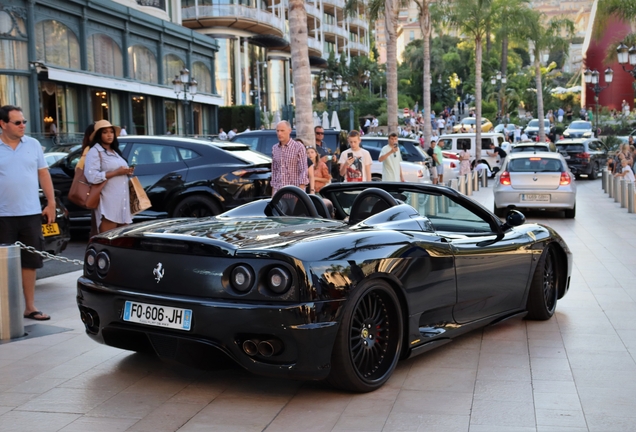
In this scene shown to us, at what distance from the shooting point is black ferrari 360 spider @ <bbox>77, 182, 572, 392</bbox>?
4.62 m

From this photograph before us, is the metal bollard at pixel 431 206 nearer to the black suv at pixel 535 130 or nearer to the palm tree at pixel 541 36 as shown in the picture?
the palm tree at pixel 541 36

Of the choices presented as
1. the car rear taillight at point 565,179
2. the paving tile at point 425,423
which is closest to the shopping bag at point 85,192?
the paving tile at point 425,423

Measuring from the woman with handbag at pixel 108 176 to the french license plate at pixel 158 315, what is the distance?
3.49 m

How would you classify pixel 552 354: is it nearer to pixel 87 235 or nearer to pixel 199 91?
pixel 87 235

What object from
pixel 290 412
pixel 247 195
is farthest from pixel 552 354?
pixel 247 195

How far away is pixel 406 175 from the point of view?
2180 cm

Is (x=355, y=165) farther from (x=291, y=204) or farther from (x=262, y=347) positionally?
(x=262, y=347)

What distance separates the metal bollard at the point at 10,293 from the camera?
6465 mm

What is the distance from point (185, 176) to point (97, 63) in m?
25.7

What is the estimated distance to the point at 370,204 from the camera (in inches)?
232

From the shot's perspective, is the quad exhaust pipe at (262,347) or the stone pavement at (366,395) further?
the quad exhaust pipe at (262,347)

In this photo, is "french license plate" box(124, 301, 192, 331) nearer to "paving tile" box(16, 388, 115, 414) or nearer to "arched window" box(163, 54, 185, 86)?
"paving tile" box(16, 388, 115, 414)

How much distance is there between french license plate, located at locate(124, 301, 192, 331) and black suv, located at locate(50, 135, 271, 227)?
8098 mm

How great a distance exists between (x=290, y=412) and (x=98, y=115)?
113 ft
